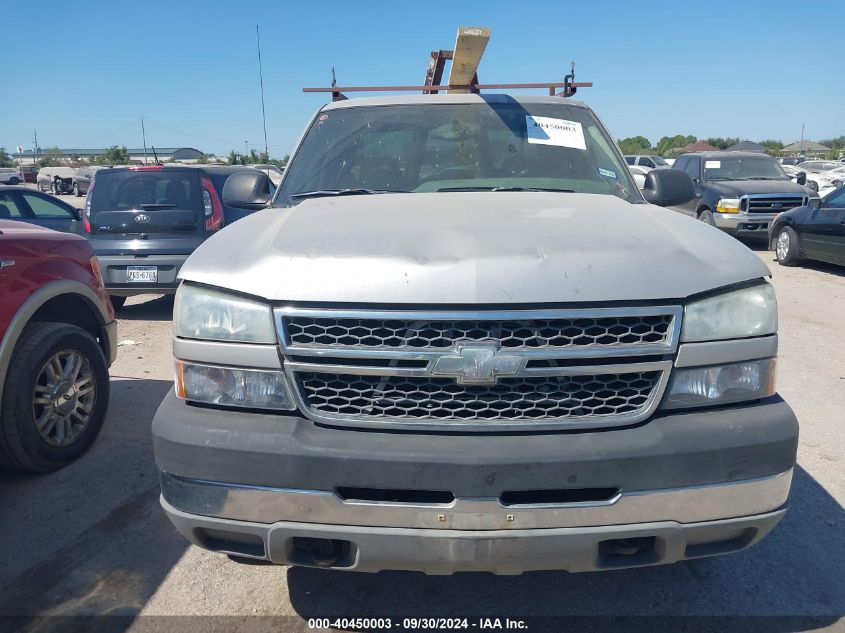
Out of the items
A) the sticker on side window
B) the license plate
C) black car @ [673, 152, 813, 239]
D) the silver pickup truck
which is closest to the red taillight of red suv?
the license plate

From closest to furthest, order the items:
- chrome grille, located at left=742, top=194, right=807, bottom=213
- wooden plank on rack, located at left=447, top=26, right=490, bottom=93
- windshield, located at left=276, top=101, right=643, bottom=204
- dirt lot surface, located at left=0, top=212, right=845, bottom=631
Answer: dirt lot surface, located at left=0, top=212, right=845, bottom=631 → windshield, located at left=276, top=101, right=643, bottom=204 → wooden plank on rack, located at left=447, top=26, right=490, bottom=93 → chrome grille, located at left=742, top=194, right=807, bottom=213

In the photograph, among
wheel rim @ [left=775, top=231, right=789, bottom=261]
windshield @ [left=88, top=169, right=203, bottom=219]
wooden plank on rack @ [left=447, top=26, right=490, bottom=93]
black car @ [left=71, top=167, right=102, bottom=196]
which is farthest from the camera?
black car @ [left=71, top=167, right=102, bottom=196]

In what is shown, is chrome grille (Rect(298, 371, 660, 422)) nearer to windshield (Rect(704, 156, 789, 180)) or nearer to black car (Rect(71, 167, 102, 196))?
windshield (Rect(704, 156, 789, 180))

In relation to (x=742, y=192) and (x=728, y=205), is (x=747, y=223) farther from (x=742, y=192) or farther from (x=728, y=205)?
(x=742, y=192)

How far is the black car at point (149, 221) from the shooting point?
7617mm

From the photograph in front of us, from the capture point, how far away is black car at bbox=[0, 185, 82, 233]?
9.08 metres

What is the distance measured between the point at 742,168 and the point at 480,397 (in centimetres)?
1444

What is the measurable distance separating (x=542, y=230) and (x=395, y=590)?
1.58m

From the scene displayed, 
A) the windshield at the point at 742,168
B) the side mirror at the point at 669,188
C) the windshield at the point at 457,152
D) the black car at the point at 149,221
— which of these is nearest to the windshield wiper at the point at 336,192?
the windshield at the point at 457,152

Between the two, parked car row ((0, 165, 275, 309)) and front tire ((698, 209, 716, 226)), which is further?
front tire ((698, 209, 716, 226))

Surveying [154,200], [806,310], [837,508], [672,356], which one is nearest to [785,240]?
[806,310]

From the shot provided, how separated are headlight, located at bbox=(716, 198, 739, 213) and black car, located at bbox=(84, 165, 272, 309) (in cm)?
985

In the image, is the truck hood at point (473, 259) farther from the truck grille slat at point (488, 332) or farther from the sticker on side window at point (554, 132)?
the sticker on side window at point (554, 132)

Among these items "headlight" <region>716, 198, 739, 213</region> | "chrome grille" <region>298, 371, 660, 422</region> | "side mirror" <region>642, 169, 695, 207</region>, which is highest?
"side mirror" <region>642, 169, 695, 207</region>
